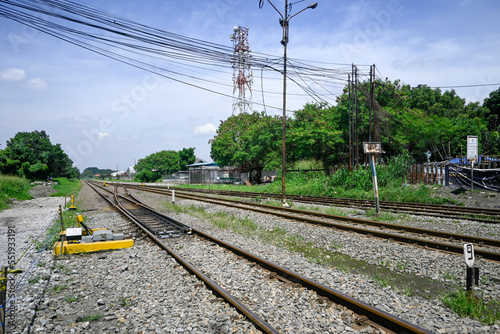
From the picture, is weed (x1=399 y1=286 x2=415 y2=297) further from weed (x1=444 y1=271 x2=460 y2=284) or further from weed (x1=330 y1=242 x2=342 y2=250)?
weed (x1=330 y1=242 x2=342 y2=250)

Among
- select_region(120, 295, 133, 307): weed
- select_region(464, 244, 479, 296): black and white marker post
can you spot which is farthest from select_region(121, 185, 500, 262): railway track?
select_region(120, 295, 133, 307): weed

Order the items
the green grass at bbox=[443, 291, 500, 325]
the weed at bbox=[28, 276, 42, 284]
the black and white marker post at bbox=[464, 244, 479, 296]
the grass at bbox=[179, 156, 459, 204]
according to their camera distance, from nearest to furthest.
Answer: the green grass at bbox=[443, 291, 500, 325], the black and white marker post at bbox=[464, 244, 479, 296], the weed at bbox=[28, 276, 42, 284], the grass at bbox=[179, 156, 459, 204]

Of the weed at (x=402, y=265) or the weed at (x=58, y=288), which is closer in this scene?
the weed at (x=58, y=288)

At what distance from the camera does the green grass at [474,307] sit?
3.92 m

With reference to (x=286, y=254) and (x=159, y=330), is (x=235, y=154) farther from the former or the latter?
(x=159, y=330)

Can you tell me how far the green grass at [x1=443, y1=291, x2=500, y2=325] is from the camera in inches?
154

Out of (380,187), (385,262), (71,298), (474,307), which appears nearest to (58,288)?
(71,298)

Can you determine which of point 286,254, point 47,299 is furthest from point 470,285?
point 47,299

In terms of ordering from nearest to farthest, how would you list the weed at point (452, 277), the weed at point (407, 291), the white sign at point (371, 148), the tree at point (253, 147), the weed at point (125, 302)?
the weed at point (125, 302) < the weed at point (407, 291) < the weed at point (452, 277) < the white sign at point (371, 148) < the tree at point (253, 147)

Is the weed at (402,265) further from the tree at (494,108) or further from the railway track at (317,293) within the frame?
the tree at (494,108)

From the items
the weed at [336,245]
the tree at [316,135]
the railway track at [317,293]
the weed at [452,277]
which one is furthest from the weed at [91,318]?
the tree at [316,135]

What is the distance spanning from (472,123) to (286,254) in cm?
3856

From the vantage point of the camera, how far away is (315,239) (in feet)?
28.7

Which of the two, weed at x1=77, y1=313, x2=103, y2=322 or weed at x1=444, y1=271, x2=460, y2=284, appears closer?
weed at x1=77, y1=313, x2=103, y2=322
